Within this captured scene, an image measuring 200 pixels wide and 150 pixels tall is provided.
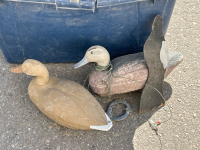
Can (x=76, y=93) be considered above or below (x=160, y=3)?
below

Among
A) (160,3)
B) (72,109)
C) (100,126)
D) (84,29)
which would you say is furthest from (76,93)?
(160,3)

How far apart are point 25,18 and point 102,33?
745 millimetres

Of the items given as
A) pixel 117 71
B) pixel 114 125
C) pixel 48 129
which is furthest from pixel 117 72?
pixel 48 129

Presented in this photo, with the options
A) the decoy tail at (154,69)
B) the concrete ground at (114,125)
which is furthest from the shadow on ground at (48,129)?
the decoy tail at (154,69)

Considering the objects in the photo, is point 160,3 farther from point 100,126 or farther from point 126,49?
point 100,126

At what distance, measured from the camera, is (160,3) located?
6.72ft

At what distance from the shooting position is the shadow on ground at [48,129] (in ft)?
6.52

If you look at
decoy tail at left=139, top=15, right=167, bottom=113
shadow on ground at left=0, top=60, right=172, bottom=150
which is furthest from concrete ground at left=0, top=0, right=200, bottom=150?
decoy tail at left=139, top=15, right=167, bottom=113

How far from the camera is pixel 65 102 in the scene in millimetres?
1888

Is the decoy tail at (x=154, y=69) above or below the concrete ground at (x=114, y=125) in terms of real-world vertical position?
above

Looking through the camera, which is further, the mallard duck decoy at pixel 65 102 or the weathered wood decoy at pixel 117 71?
the weathered wood decoy at pixel 117 71

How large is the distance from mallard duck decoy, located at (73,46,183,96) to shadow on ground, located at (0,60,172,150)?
20 cm

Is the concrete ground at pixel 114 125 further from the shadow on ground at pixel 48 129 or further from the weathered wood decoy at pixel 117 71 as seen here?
the weathered wood decoy at pixel 117 71

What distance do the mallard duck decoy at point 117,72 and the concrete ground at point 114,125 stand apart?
0.20 metres
